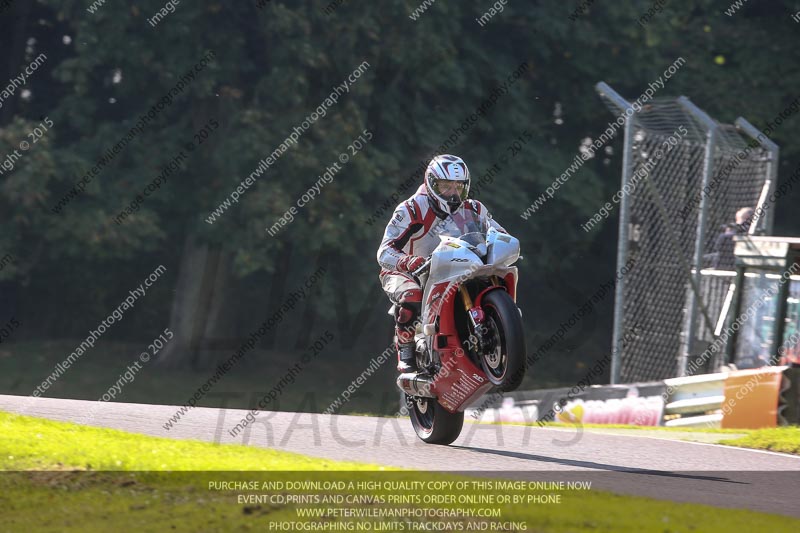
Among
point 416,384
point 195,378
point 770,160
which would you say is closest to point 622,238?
point 770,160

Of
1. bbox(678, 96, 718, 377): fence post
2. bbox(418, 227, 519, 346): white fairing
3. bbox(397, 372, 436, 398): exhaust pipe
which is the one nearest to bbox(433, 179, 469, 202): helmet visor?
bbox(418, 227, 519, 346): white fairing

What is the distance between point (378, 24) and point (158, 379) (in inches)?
322

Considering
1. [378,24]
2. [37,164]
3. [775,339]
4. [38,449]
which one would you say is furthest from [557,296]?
[38,449]

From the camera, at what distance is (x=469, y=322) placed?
9.03 m

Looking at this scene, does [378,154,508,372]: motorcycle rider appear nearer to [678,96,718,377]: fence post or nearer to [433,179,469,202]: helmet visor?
[433,179,469,202]: helmet visor

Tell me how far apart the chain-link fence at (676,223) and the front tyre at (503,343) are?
613 centimetres

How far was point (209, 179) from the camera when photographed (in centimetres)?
2473

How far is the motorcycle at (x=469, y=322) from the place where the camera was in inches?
A: 335

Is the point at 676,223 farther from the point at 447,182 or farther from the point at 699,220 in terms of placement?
the point at 447,182

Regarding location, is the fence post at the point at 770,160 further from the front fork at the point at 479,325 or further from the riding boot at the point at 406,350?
the front fork at the point at 479,325

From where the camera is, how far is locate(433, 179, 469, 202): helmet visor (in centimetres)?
949

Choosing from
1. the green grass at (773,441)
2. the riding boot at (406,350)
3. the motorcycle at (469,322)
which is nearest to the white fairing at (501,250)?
the motorcycle at (469,322)

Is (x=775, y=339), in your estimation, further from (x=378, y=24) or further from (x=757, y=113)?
(x=757, y=113)

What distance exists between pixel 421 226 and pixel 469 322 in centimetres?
100
